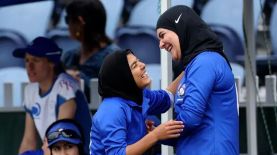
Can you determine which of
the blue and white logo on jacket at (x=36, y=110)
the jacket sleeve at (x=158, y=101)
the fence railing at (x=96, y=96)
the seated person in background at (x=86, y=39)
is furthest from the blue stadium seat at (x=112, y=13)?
the jacket sleeve at (x=158, y=101)

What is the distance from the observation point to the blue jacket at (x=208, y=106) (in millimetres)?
3404

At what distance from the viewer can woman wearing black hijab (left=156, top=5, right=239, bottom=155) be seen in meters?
3.41

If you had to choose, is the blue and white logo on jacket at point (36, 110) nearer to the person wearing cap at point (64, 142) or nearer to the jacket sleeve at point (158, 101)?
the person wearing cap at point (64, 142)

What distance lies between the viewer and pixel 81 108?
6.26 meters

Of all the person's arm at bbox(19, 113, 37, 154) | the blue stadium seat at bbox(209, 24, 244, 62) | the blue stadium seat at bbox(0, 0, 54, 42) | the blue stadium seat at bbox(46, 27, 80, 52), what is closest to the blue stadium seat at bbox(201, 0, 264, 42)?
the blue stadium seat at bbox(209, 24, 244, 62)

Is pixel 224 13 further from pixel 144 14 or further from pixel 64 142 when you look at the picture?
pixel 64 142

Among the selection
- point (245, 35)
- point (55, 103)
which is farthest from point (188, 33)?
point (55, 103)

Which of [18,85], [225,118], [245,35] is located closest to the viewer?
[225,118]

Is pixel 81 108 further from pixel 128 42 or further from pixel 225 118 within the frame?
pixel 225 118

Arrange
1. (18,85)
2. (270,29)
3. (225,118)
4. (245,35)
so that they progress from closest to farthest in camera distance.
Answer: (225,118)
(245,35)
(270,29)
(18,85)

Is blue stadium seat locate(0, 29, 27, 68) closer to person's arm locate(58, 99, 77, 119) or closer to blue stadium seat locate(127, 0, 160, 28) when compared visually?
person's arm locate(58, 99, 77, 119)

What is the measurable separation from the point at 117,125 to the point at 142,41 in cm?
293

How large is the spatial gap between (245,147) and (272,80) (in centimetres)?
55

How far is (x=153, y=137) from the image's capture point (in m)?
3.49
